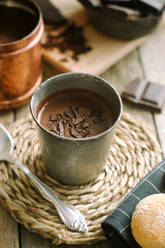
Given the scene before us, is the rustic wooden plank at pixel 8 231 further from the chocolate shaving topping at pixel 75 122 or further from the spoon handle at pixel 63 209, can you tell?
the chocolate shaving topping at pixel 75 122

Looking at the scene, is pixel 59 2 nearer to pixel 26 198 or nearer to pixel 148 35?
pixel 148 35

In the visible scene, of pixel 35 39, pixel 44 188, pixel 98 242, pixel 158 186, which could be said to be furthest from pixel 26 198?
pixel 35 39

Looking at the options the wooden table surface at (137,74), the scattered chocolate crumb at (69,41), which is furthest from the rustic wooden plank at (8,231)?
the scattered chocolate crumb at (69,41)

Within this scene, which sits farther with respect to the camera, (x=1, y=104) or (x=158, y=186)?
(x=1, y=104)

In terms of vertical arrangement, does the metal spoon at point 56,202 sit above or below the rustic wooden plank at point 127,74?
below

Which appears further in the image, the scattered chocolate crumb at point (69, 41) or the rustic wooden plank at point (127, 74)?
the scattered chocolate crumb at point (69, 41)

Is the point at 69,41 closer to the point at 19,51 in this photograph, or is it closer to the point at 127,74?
the point at 127,74

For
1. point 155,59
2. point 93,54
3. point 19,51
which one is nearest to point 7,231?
point 19,51
